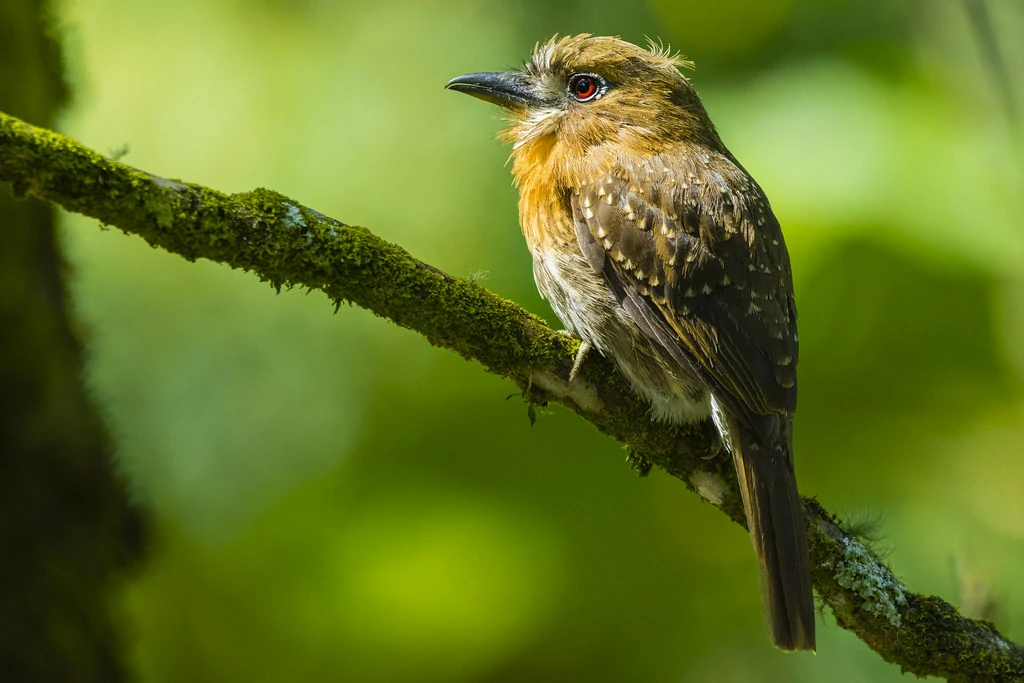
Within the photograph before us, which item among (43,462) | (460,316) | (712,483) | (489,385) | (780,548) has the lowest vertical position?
(780,548)

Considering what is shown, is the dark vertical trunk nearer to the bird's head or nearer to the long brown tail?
the bird's head

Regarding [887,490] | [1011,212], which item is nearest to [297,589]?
[887,490]

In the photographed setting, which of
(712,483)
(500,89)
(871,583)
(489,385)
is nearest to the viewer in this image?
(871,583)

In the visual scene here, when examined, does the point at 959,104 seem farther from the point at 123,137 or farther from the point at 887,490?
the point at 123,137

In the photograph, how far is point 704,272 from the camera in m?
2.57

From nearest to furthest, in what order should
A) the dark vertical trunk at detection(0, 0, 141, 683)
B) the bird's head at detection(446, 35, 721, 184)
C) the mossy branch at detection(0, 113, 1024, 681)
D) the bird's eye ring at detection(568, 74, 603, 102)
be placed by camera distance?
the mossy branch at detection(0, 113, 1024, 681), the dark vertical trunk at detection(0, 0, 141, 683), the bird's head at detection(446, 35, 721, 184), the bird's eye ring at detection(568, 74, 603, 102)

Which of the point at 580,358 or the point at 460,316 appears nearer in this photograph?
the point at 460,316

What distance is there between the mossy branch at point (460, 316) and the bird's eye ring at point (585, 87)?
1.04 m

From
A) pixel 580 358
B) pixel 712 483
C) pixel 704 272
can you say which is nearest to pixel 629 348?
pixel 580 358

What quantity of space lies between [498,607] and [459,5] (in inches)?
101

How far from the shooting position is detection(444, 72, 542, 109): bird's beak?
318cm

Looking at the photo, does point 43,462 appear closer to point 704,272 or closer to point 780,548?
point 704,272

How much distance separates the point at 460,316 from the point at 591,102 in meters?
1.30

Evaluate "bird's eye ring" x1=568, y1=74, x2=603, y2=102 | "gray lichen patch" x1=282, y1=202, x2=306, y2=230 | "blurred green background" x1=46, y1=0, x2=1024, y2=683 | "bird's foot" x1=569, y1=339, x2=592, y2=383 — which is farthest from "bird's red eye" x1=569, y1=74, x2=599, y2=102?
"gray lichen patch" x1=282, y1=202, x2=306, y2=230
